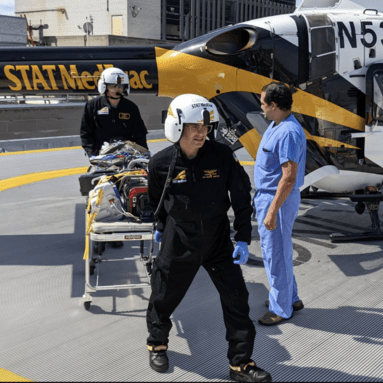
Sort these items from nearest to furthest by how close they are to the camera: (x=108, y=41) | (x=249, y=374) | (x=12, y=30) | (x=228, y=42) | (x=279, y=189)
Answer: (x=249, y=374) → (x=279, y=189) → (x=228, y=42) → (x=12, y=30) → (x=108, y=41)

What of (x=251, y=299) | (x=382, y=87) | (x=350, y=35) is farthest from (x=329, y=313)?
(x=350, y=35)

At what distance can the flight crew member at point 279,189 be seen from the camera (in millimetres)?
3818

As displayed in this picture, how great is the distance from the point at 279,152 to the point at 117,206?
1592 mm

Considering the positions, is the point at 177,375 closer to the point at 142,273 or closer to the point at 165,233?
the point at 165,233

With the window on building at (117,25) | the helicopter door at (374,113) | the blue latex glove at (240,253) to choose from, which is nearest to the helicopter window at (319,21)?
the helicopter door at (374,113)

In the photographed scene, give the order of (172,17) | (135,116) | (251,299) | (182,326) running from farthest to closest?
(172,17) < (135,116) < (251,299) < (182,326)

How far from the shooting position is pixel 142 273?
5281mm

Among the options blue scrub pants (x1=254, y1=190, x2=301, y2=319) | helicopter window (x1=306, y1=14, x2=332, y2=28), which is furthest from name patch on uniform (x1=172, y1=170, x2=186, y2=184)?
helicopter window (x1=306, y1=14, x2=332, y2=28)

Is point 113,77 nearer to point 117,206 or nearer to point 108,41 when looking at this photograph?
point 117,206

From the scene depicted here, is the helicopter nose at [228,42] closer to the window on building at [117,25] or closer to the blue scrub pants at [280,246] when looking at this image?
the blue scrub pants at [280,246]

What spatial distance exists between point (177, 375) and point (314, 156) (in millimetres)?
3569

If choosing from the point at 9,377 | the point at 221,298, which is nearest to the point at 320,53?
the point at 221,298

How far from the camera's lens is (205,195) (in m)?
3.32

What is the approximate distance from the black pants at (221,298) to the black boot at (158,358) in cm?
4
